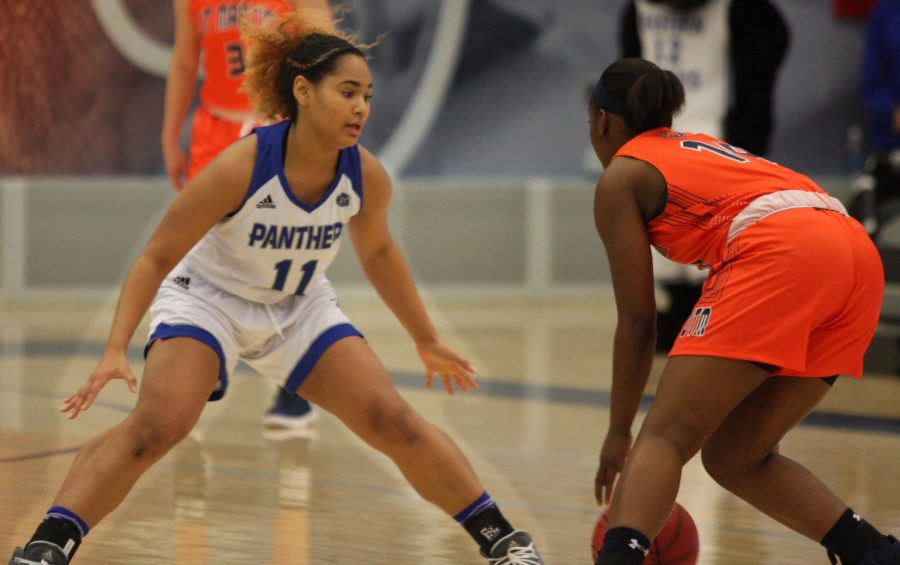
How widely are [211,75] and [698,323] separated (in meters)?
2.90

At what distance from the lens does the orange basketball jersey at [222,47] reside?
551 centimetres

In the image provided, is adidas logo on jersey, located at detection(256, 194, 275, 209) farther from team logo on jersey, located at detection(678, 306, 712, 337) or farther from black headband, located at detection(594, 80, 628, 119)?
team logo on jersey, located at detection(678, 306, 712, 337)

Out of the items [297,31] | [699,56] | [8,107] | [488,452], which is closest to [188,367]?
[297,31]

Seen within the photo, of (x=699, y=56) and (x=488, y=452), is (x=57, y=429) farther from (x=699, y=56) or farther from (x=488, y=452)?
(x=699, y=56)

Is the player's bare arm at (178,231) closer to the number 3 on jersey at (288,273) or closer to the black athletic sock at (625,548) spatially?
the number 3 on jersey at (288,273)

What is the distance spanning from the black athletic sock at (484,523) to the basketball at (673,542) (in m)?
0.23

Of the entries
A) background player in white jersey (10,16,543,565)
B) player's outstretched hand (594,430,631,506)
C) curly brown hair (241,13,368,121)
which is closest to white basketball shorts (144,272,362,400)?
background player in white jersey (10,16,543,565)

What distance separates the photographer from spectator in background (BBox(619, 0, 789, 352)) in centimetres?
729

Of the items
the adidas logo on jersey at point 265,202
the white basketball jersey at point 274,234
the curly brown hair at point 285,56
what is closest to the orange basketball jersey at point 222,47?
the curly brown hair at point 285,56

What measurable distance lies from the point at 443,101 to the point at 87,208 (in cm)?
295

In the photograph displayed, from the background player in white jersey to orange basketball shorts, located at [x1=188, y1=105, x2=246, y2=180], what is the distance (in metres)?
1.61

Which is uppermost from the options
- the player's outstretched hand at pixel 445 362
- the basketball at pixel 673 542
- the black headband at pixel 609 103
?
the black headband at pixel 609 103

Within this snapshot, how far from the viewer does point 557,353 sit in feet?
27.2

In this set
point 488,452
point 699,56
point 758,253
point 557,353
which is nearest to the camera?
point 758,253
